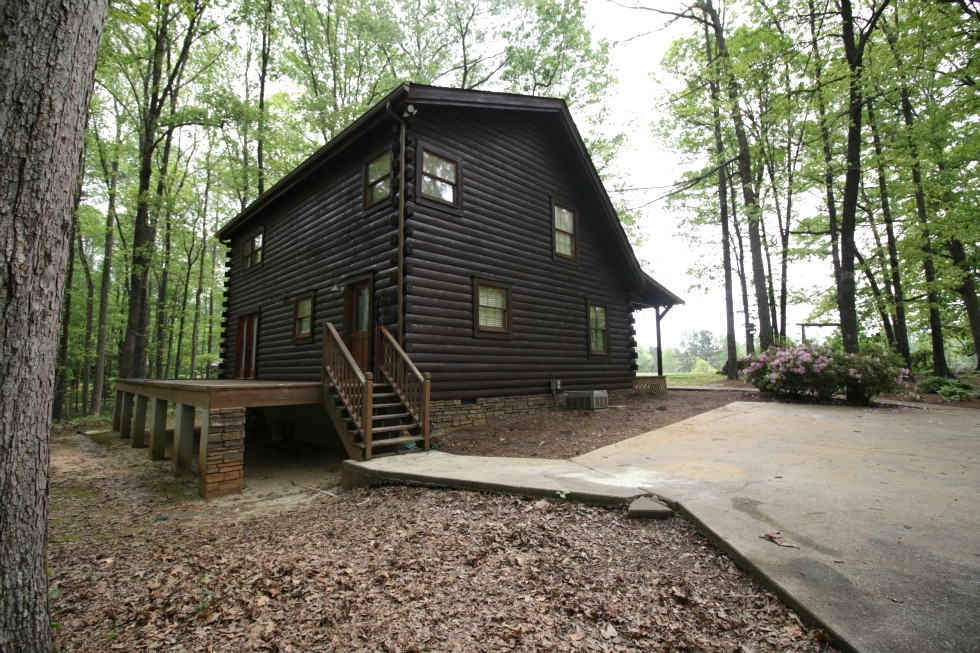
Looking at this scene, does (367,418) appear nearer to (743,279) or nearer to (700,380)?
(700,380)

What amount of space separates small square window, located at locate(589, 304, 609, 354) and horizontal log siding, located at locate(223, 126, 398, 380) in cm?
631

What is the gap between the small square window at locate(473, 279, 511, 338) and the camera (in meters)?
9.08

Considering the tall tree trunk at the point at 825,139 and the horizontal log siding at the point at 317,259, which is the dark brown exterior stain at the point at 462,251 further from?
the tall tree trunk at the point at 825,139

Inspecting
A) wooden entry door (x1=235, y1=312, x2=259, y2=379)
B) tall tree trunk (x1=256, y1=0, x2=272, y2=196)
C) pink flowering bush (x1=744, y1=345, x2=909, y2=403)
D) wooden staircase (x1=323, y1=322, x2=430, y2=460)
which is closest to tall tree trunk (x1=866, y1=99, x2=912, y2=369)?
pink flowering bush (x1=744, y1=345, x2=909, y2=403)

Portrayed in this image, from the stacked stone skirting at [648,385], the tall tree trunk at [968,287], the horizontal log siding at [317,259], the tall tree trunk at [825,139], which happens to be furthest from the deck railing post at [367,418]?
the tall tree trunk at [968,287]

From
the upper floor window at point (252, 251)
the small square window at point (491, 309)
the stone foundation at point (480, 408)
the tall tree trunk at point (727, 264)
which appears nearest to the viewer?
the stone foundation at point (480, 408)

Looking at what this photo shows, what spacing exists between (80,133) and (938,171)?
21.7 meters

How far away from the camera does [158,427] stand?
8297 millimetres

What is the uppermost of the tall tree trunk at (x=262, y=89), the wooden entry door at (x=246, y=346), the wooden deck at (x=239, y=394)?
the tall tree trunk at (x=262, y=89)

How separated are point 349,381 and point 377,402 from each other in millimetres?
754

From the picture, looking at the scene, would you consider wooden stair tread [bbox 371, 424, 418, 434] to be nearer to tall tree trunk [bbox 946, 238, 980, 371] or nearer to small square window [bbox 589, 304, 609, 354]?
small square window [bbox 589, 304, 609, 354]

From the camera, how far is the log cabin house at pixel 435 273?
783cm

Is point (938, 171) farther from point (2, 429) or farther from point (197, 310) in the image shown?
point (197, 310)

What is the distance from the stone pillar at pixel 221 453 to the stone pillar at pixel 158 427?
2.85m
